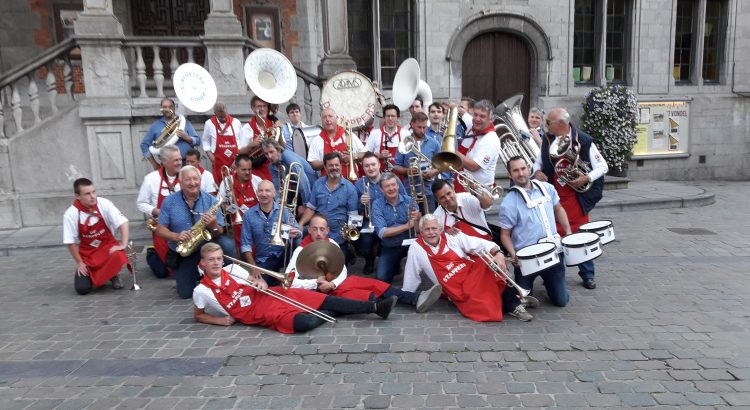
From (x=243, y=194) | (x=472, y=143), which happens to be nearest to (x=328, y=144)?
(x=243, y=194)

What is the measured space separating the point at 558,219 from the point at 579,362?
1927mm

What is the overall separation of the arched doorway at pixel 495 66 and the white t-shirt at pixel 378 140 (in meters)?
6.70

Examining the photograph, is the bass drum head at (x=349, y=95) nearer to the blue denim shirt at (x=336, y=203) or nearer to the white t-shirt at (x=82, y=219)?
the blue denim shirt at (x=336, y=203)

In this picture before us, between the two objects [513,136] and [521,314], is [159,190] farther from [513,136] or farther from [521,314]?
[513,136]

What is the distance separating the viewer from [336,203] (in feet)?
21.4

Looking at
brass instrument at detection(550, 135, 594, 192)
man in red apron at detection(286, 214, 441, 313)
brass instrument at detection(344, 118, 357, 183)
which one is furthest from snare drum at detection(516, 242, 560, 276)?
brass instrument at detection(344, 118, 357, 183)

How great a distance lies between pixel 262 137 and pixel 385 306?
11.9ft

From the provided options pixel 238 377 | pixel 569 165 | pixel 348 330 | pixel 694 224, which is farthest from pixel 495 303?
pixel 694 224

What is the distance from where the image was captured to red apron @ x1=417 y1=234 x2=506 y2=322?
519 centimetres

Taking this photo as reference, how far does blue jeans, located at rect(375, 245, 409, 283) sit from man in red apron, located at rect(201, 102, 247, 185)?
3.27 meters

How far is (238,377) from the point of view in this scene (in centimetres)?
417

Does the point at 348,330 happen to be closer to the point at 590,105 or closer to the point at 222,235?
the point at 222,235

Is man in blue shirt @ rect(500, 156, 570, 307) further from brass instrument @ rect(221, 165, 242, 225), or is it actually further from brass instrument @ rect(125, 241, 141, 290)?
brass instrument @ rect(125, 241, 141, 290)

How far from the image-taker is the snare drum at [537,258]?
4887mm
